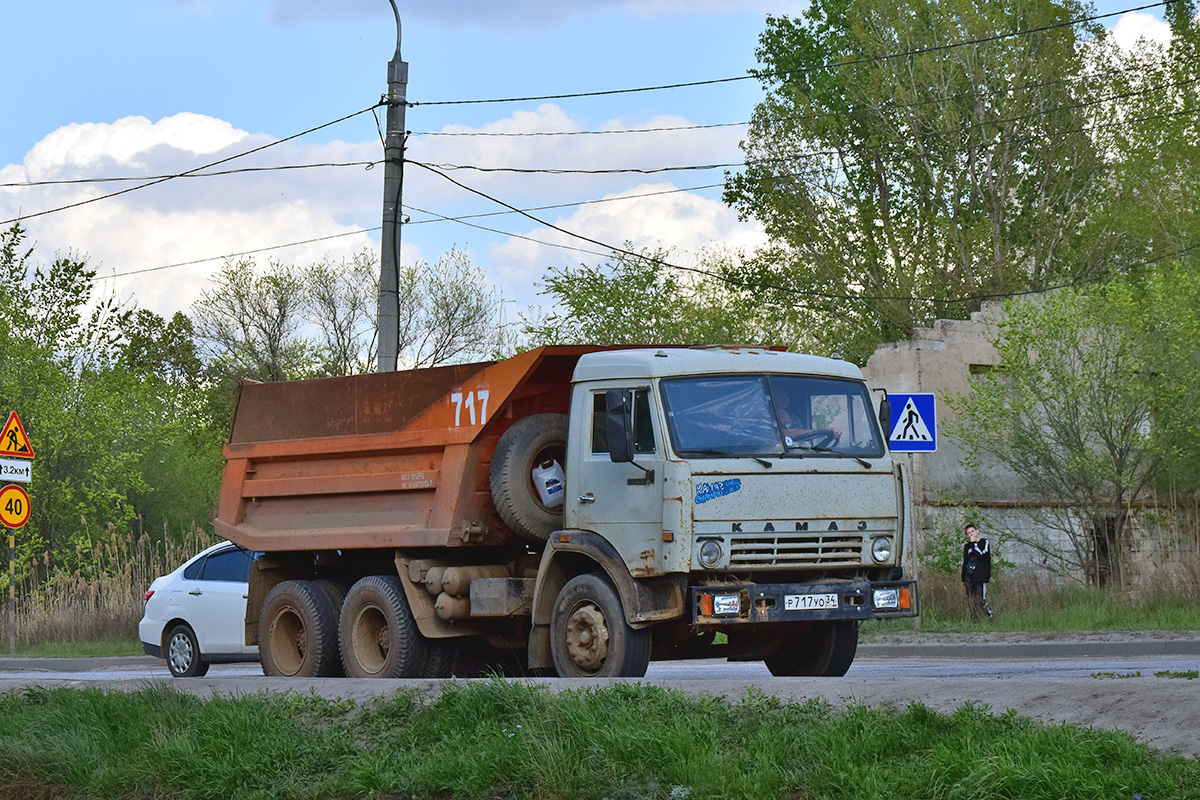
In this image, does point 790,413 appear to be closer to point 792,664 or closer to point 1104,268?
point 792,664

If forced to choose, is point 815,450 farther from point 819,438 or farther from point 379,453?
point 379,453

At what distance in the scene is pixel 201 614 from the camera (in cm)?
1672

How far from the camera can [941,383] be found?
3156cm

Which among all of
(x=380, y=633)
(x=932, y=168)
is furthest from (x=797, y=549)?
(x=932, y=168)

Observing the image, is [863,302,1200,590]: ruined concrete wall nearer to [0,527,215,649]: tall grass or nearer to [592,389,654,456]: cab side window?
[0,527,215,649]: tall grass

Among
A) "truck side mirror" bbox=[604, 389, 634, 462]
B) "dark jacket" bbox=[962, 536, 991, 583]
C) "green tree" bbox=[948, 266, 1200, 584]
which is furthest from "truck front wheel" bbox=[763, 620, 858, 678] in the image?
"green tree" bbox=[948, 266, 1200, 584]

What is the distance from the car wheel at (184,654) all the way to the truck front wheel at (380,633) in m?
4.82

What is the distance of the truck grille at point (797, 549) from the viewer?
986cm

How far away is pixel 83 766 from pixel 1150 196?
3580 centimetres

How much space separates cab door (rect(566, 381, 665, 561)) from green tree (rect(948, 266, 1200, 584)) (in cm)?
1488

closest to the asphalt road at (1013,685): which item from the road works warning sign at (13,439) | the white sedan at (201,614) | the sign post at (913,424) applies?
the sign post at (913,424)

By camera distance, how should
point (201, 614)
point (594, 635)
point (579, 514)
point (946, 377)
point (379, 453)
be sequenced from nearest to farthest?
point (594, 635), point (579, 514), point (379, 453), point (201, 614), point (946, 377)

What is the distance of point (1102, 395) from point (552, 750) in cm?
1956

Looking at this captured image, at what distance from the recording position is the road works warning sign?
21078 mm
